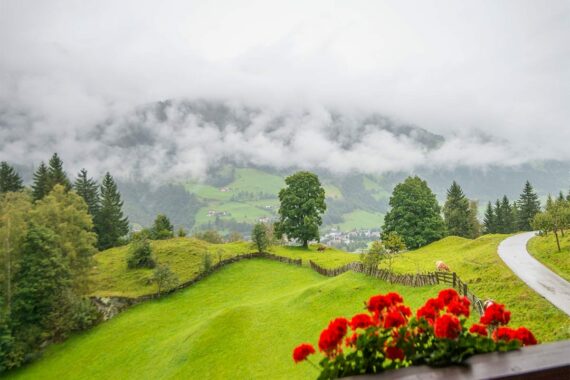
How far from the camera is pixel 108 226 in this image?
8306 centimetres

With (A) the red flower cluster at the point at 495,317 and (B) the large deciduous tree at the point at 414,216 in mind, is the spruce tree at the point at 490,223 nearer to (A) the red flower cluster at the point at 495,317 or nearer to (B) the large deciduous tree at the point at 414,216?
(B) the large deciduous tree at the point at 414,216

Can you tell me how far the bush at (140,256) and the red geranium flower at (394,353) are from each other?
62.7 m

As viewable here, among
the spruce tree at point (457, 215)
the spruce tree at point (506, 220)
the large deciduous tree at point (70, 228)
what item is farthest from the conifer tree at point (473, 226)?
the large deciduous tree at point (70, 228)

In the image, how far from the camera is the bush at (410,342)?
346 centimetres

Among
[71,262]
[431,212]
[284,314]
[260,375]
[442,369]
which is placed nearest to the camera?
[442,369]

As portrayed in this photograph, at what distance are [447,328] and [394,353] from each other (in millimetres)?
562

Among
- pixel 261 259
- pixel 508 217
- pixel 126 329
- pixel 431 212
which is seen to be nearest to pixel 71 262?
pixel 126 329

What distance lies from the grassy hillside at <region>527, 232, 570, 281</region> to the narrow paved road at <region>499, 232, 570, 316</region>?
607 mm

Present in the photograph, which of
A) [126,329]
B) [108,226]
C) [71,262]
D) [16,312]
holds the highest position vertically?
[108,226]

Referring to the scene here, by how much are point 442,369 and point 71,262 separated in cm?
5642

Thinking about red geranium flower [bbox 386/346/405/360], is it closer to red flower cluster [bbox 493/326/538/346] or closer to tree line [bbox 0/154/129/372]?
red flower cluster [bbox 493/326/538/346]

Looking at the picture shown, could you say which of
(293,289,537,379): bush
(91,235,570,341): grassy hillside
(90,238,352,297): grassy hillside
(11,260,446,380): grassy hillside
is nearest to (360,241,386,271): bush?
(11,260,446,380): grassy hillside

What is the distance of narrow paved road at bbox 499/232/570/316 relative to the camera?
27.2 m

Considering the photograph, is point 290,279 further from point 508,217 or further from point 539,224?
point 508,217
